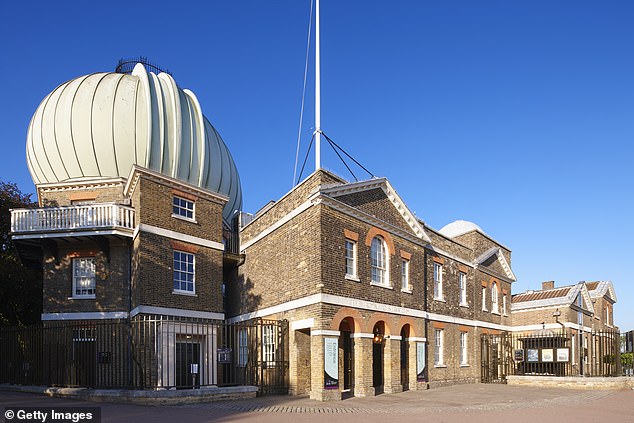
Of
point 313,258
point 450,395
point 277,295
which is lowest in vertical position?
point 450,395

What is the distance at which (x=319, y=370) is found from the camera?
18.2 m

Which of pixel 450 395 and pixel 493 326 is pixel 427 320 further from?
pixel 493 326

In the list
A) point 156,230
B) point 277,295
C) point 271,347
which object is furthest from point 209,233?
point 271,347

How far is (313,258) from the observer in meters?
19.1

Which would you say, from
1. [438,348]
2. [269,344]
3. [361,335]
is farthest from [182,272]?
[438,348]

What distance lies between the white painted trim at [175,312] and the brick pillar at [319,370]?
623cm

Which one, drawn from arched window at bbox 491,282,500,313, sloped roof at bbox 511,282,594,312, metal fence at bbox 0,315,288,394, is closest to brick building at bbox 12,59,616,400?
metal fence at bbox 0,315,288,394

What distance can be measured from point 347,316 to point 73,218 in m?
11.9

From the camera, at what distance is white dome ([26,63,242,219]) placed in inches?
1030

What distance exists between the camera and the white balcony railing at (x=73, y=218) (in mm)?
22172

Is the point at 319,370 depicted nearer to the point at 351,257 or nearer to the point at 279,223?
the point at 351,257

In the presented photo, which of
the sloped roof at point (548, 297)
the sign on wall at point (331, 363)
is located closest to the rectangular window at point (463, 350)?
the sloped roof at point (548, 297)

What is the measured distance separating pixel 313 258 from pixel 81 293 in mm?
10462

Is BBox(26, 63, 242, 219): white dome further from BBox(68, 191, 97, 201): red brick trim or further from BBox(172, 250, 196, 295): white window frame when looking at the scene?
BBox(172, 250, 196, 295): white window frame
